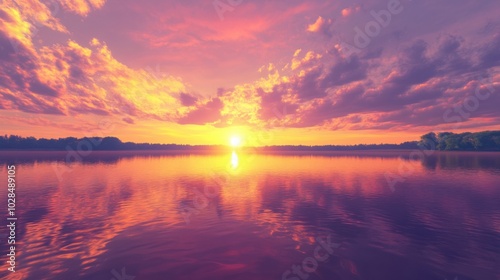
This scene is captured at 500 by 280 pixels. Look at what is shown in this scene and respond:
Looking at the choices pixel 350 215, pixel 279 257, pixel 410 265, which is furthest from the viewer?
pixel 350 215

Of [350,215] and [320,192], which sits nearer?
[350,215]

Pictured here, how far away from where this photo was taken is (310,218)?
81.3 ft

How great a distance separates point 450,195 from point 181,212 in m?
40.3

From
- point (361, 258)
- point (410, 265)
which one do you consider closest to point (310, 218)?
point (361, 258)

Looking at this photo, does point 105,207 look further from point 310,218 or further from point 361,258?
point 361,258

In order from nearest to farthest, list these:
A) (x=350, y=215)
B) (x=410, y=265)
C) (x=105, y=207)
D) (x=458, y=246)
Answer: (x=410, y=265)
(x=458, y=246)
(x=350, y=215)
(x=105, y=207)

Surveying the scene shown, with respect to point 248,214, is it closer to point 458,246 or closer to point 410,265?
point 410,265

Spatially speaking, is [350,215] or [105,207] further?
[105,207]

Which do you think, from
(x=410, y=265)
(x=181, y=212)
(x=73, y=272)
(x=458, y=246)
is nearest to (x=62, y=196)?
(x=181, y=212)

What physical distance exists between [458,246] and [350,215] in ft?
31.0

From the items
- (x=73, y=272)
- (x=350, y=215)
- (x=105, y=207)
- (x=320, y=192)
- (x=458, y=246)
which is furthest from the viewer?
(x=320, y=192)

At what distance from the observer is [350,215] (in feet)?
84.4

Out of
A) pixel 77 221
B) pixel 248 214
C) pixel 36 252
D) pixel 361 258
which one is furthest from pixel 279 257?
pixel 77 221

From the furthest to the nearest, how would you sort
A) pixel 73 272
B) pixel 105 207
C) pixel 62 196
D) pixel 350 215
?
pixel 62 196
pixel 105 207
pixel 350 215
pixel 73 272
